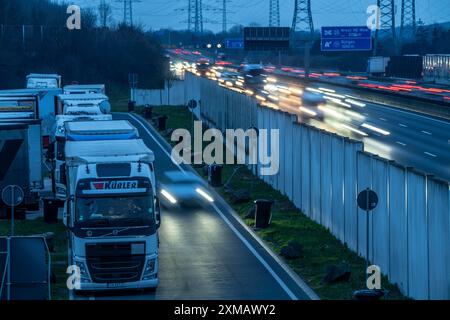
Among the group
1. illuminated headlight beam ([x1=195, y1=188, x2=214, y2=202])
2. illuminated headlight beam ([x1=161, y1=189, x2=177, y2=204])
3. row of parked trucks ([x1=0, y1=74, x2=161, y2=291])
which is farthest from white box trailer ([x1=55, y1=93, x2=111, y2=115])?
row of parked trucks ([x1=0, y1=74, x2=161, y2=291])

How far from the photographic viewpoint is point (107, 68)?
100500 mm

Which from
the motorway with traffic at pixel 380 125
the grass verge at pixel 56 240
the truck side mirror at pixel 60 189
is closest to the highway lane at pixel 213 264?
the grass verge at pixel 56 240

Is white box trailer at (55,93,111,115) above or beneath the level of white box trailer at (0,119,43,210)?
above

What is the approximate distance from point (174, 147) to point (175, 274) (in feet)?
80.3

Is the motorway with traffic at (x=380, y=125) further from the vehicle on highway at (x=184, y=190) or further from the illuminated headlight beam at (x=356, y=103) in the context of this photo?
the vehicle on highway at (x=184, y=190)

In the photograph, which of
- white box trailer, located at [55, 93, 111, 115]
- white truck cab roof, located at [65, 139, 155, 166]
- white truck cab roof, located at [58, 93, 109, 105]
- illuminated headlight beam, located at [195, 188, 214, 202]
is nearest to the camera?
white truck cab roof, located at [65, 139, 155, 166]

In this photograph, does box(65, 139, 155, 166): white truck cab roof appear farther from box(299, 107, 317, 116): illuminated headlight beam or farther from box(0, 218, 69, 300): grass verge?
Answer: box(299, 107, 317, 116): illuminated headlight beam

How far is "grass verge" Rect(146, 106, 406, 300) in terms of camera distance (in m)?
19.2

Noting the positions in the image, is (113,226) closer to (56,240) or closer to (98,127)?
(56,240)

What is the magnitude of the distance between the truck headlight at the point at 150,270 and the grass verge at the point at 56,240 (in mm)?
1448

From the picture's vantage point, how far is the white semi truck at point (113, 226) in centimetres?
1847

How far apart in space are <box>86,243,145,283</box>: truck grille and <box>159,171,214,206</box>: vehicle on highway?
12058 millimetres

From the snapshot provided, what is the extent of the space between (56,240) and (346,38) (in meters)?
58.2

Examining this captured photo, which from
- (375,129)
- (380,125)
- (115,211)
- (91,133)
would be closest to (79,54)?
(380,125)
